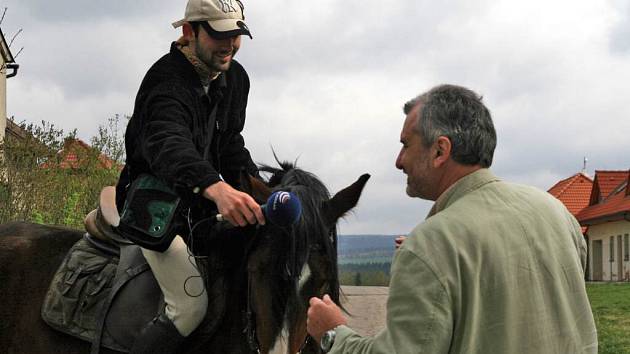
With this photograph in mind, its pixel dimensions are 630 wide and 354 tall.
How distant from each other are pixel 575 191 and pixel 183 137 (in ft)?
208

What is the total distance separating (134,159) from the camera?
14.7ft

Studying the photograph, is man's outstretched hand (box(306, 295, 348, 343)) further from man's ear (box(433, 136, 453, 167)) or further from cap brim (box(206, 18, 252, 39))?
cap brim (box(206, 18, 252, 39))

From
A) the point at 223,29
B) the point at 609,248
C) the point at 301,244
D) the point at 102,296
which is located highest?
the point at 609,248

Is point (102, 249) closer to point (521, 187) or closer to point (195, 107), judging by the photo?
point (195, 107)

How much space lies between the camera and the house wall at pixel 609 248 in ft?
156

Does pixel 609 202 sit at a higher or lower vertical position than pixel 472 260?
higher

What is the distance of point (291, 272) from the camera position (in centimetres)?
408

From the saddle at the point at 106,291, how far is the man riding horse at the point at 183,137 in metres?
0.13

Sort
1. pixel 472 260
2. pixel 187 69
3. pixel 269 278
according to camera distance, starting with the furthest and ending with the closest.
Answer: pixel 187 69 < pixel 269 278 < pixel 472 260

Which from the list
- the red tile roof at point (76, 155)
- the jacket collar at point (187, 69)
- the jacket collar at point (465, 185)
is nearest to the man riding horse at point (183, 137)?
the jacket collar at point (187, 69)

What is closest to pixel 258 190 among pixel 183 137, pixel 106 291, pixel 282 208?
pixel 183 137

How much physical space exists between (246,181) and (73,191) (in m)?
12.4

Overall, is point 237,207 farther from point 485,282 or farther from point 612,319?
point 612,319

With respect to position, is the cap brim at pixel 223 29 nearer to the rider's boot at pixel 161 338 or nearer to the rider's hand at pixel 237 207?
the rider's hand at pixel 237 207
